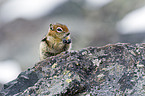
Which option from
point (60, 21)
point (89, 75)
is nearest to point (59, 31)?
point (89, 75)

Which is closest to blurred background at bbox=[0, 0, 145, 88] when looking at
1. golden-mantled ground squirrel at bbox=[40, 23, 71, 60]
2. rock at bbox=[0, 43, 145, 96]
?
golden-mantled ground squirrel at bbox=[40, 23, 71, 60]

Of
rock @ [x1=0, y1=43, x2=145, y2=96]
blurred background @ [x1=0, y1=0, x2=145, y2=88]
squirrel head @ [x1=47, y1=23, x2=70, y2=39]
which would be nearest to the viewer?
rock @ [x1=0, y1=43, x2=145, y2=96]

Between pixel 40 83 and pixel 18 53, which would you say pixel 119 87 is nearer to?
pixel 40 83

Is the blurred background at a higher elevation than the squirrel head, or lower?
higher

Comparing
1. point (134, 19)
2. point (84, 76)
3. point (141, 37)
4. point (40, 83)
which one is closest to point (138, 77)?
point (84, 76)

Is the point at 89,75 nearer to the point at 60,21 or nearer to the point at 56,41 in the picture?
the point at 56,41

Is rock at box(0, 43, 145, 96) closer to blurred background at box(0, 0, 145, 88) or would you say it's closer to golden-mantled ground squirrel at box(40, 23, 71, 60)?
golden-mantled ground squirrel at box(40, 23, 71, 60)

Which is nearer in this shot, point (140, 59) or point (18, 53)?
point (140, 59)
